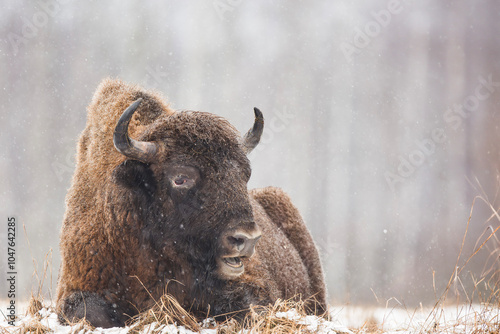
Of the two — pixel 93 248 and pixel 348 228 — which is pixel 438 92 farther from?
pixel 93 248

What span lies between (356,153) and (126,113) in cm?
2371

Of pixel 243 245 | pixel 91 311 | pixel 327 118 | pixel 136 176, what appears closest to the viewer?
pixel 243 245

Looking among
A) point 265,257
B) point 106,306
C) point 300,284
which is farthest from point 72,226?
point 300,284

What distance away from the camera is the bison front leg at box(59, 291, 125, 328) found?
11.4 feet

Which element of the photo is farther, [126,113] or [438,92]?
[438,92]

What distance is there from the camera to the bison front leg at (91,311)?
3.46 meters

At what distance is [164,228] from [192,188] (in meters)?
0.42

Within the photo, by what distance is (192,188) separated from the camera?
349cm

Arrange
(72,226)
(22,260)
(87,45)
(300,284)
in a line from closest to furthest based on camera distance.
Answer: (72,226) < (300,284) < (22,260) < (87,45)

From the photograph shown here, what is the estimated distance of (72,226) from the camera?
400 cm

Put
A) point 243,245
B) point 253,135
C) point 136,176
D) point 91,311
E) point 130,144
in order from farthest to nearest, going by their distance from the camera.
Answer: point 253,135 → point 136,176 → point 91,311 → point 130,144 → point 243,245

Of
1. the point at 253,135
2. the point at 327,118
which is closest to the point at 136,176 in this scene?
the point at 253,135

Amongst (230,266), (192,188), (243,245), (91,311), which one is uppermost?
(192,188)

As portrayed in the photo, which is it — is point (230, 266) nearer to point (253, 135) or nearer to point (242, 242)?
point (242, 242)
